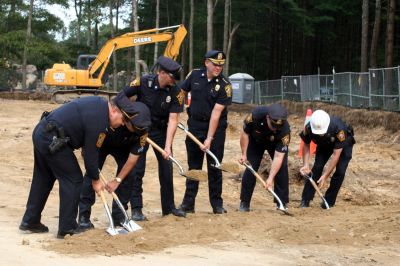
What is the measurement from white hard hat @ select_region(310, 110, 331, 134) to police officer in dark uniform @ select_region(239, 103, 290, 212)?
2.11ft

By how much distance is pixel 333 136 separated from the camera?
1015 cm

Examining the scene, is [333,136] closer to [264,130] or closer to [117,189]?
[264,130]

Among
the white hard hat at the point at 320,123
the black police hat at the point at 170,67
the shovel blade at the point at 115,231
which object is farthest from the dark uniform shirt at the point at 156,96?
the white hard hat at the point at 320,123

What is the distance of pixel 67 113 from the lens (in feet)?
22.8

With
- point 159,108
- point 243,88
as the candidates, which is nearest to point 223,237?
point 159,108

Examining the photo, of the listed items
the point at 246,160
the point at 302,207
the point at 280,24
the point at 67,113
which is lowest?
the point at 302,207

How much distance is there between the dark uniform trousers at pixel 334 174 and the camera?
1048 centimetres

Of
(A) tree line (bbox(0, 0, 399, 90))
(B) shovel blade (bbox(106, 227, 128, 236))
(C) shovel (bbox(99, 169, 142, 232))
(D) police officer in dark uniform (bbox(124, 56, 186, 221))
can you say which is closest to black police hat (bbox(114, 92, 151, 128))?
(C) shovel (bbox(99, 169, 142, 232))

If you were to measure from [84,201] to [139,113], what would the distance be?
1560mm

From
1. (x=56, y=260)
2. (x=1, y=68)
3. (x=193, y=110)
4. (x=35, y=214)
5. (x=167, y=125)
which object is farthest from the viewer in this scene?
(x=1, y=68)

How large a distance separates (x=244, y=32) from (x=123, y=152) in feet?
158

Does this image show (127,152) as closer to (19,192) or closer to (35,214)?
(35,214)

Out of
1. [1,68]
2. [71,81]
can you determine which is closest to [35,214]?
[71,81]

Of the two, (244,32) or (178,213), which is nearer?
(178,213)
